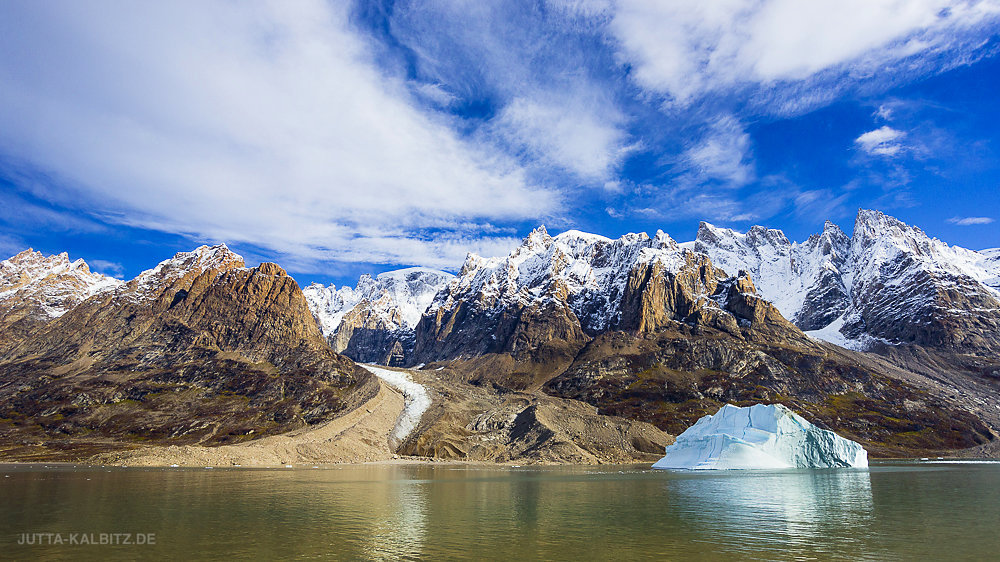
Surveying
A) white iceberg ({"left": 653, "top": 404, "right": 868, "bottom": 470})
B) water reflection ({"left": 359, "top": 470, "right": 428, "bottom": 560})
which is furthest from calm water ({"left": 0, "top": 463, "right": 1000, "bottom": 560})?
white iceberg ({"left": 653, "top": 404, "right": 868, "bottom": 470})

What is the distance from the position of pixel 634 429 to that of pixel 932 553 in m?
161

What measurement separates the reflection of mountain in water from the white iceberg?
38.2 metres

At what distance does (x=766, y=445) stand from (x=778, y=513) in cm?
8496

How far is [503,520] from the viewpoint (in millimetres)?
49312

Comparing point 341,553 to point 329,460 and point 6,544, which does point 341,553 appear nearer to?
point 6,544

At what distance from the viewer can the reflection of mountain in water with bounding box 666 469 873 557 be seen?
3888cm

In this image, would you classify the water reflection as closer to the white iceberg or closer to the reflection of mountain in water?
the reflection of mountain in water

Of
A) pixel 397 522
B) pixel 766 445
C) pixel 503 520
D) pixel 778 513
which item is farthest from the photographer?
pixel 766 445

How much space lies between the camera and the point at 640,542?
3872 centimetres

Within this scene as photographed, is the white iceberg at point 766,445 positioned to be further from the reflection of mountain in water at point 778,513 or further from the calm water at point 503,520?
the calm water at point 503,520

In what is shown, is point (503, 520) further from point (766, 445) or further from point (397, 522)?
point (766, 445)

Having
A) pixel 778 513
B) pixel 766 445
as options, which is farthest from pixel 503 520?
pixel 766 445

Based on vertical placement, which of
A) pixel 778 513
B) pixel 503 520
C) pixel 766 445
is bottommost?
pixel 778 513

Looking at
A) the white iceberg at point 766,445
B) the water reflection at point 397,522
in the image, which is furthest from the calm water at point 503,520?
the white iceberg at point 766,445
